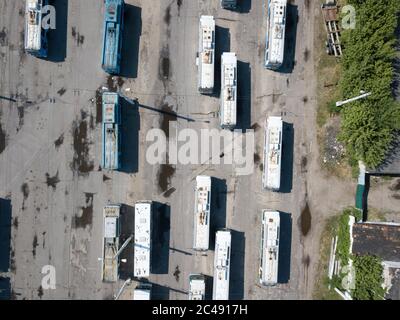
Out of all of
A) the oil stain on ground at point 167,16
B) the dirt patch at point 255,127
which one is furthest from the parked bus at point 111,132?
the dirt patch at point 255,127

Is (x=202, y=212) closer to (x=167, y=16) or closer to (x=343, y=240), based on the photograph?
(x=343, y=240)

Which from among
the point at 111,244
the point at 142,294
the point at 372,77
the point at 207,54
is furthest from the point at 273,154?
the point at 142,294

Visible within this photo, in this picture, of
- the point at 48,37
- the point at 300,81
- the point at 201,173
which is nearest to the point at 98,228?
the point at 201,173

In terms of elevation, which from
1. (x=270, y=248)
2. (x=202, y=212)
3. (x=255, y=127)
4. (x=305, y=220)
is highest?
(x=255, y=127)

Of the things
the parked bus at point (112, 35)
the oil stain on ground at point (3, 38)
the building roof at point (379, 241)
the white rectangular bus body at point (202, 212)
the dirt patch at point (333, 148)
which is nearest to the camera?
the parked bus at point (112, 35)

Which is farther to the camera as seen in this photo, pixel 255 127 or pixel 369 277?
pixel 255 127

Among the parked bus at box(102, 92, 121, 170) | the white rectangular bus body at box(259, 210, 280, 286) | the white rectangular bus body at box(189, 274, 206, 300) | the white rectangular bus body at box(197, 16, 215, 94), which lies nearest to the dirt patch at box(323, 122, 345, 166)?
the white rectangular bus body at box(259, 210, 280, 286)

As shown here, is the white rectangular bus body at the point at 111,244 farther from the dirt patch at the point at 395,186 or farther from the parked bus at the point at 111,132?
the dirt patch at the point at 395,186
